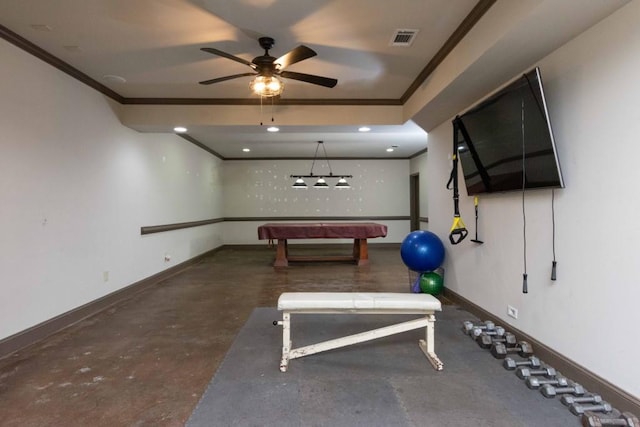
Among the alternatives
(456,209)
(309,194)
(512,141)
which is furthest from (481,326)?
(309,194)

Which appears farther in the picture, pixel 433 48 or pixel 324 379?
pixel 433 48

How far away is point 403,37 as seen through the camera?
297 centimetres

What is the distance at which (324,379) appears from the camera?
2398 mm

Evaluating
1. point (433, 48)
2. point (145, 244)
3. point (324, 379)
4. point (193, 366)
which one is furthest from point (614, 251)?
point (145, 244)

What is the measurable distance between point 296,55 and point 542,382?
304 centimetres

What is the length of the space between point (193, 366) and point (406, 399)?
1654 mm

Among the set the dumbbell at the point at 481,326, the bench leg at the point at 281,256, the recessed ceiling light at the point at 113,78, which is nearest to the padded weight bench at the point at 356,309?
the dumbbell at the point at 481,326

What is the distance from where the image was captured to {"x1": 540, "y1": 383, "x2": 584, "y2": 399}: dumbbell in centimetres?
209

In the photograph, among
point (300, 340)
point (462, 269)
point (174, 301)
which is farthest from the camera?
point (174, 301)

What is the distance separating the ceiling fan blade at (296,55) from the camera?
261cm

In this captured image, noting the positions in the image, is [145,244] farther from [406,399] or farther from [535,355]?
[535,355]

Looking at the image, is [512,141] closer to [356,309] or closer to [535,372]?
Answer: [535,372]

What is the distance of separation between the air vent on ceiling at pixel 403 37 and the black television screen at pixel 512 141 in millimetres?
891

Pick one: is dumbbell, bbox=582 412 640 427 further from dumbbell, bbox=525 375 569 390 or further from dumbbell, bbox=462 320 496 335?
dumbbell, bbox=462 320 496 335
